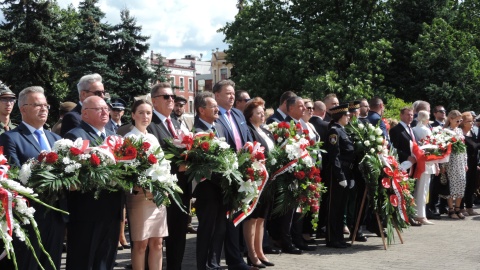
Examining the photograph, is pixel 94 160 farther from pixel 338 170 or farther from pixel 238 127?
pixel 338 170

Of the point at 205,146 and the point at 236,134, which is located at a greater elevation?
the point at 236,134

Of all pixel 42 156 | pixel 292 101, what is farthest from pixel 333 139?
pixel 42 156

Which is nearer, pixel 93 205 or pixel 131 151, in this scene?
pixel 131 151

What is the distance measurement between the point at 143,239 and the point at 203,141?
1147mm

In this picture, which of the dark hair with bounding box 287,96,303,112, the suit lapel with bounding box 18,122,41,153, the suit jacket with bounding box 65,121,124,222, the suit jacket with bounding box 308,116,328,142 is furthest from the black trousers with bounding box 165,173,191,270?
the suit jacket with bounding box 308,116,328,142

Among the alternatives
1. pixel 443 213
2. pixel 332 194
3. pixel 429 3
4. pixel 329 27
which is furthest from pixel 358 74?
pixel 332 194

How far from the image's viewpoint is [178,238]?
7199 millimetres

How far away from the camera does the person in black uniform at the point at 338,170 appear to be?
962 centimetres

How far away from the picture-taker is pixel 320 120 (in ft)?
36.1

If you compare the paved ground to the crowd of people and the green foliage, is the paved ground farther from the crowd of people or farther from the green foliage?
the green foliage

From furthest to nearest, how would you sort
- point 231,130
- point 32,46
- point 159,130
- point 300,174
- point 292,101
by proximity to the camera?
1. point 32,46
2. point 292,101
3. point 300,174
4. point 231,130
5. point 159,130

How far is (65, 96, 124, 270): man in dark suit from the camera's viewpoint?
6.00m

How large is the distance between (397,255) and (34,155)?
5335 millimetres

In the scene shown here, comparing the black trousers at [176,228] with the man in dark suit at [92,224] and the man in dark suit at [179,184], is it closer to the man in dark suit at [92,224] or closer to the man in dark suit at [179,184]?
the man in dark suit at [179,184]
